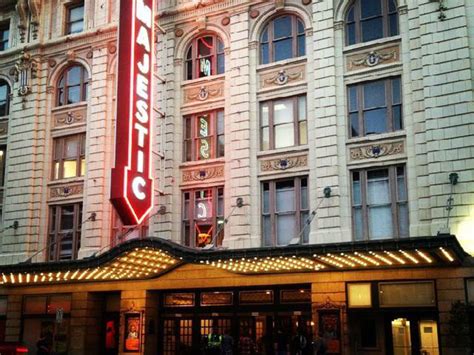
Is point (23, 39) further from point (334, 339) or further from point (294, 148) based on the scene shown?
point (334, 339)

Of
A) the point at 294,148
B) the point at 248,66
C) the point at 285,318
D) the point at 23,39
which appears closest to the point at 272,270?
the point at 285,318

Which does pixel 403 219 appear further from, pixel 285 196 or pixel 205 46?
pixel 205 46

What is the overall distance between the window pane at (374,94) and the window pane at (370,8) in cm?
294

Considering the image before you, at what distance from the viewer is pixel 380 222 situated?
81.5ft

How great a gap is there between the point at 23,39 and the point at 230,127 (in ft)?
Result: 45.5

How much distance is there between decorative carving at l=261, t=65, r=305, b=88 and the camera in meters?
27.4

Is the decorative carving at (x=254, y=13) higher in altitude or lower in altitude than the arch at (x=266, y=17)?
higher

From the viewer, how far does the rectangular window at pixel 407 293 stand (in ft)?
76.5

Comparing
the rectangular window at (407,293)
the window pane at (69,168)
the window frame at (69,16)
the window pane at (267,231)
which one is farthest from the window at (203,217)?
the window frame at (69,16)

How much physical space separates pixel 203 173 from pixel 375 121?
7.68 meters

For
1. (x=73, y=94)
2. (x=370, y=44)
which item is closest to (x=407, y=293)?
(x=370, y=44)

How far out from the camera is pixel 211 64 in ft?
97.9

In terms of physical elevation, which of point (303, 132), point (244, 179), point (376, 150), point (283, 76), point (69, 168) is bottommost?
point (244, 179)

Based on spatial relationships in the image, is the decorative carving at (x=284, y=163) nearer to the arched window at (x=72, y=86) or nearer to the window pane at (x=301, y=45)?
the window pane at (x=301, y=45)
